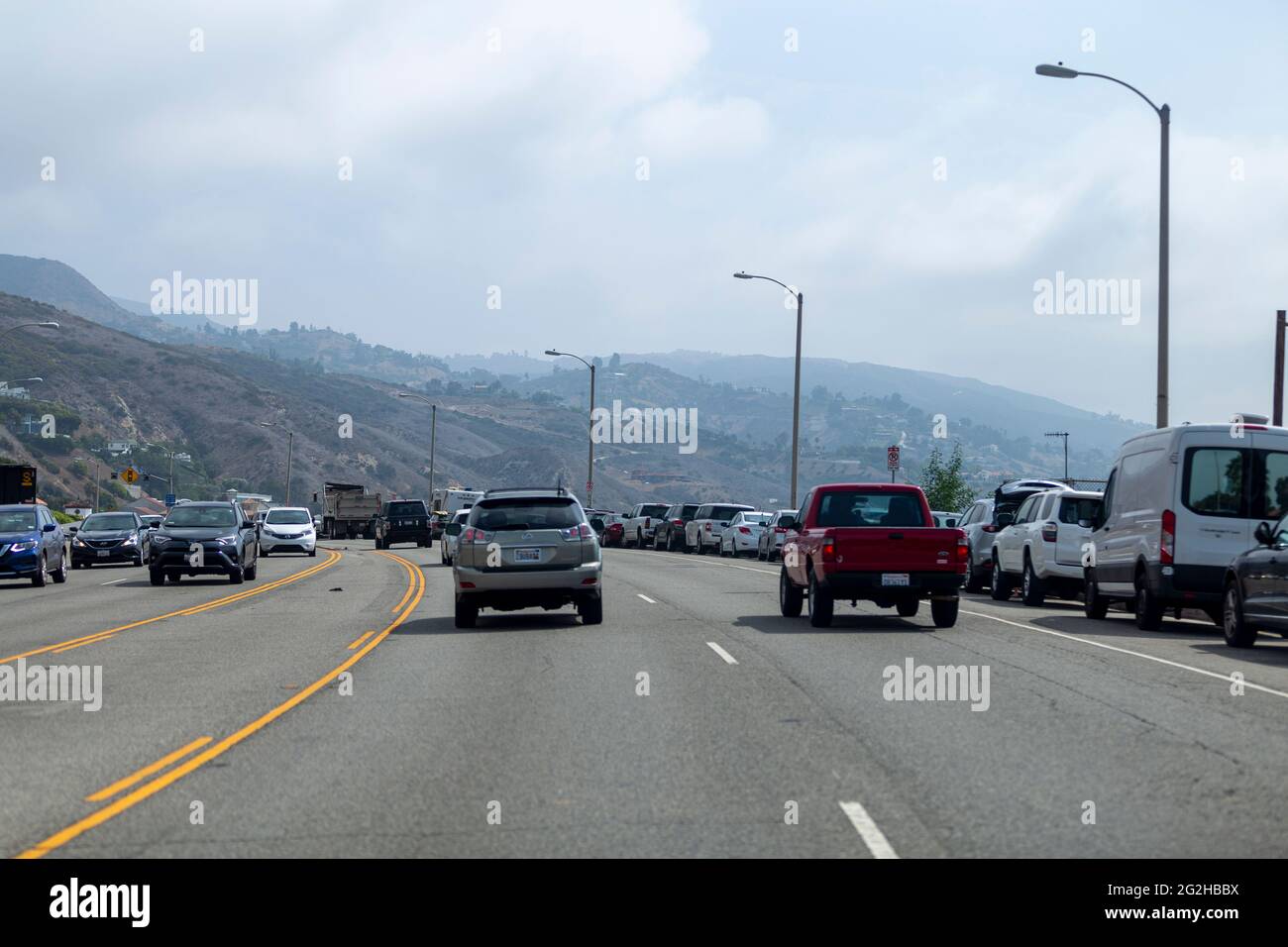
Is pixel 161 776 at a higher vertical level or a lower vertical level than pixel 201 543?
lower

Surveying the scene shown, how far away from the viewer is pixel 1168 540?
18.9 metres

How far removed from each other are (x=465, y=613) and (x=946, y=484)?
2476 inches

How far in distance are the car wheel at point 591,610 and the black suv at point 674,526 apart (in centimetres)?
3441

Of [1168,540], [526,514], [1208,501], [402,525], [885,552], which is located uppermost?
→ [1208,501]

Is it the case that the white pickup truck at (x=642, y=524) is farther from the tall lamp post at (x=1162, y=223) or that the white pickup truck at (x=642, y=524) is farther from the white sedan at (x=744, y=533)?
the tall lamp post at (x=1162, y=223)

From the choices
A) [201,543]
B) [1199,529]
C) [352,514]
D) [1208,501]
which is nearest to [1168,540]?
[1199,529]

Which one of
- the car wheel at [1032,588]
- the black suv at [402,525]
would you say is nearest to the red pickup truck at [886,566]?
the car wheel at [1032,588]

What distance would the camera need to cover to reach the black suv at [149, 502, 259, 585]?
98.7 feet

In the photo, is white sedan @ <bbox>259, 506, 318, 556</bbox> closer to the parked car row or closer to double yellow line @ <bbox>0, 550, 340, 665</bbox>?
double yellow line @ <bbox>0, 550, 340, 665</bbox>

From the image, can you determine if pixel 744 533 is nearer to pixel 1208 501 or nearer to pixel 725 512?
pixel 725 512

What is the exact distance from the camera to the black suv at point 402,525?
202 ft

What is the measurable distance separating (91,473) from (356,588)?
463 ft
